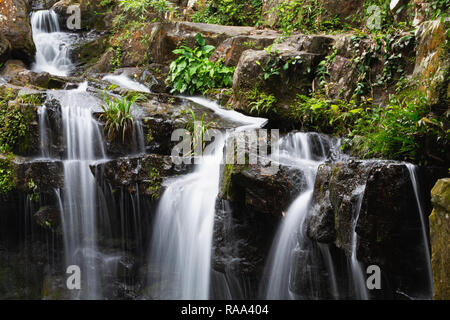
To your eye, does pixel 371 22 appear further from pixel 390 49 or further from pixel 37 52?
pixel 37 52

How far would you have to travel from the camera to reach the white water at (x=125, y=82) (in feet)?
29.2

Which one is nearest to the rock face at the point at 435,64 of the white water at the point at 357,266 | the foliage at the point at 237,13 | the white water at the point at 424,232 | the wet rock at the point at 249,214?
the white water at the point at 424,232

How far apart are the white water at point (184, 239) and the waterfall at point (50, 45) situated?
6.60m

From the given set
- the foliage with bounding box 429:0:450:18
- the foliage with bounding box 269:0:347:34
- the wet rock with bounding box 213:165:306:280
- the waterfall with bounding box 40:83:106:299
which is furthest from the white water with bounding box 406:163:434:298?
the foliage with bounding box 269:0:347:34

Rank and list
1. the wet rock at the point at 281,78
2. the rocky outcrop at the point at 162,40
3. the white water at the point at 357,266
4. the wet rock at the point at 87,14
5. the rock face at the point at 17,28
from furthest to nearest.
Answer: the wet rock at the point at 87,14 → the rocky outcrop at the point at 162,40 → the rock face at the point at 17,28 → the wet rock at the point at 281,78 → the white water at the point at 357,266

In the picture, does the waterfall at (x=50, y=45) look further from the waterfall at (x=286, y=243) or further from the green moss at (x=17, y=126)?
the waterfall at (x=286, y=243)

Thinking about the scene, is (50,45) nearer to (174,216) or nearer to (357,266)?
(174,216)

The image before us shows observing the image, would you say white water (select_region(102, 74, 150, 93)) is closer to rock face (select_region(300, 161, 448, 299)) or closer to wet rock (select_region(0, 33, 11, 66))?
wet rock (select_region(0, 33, 11, 66))

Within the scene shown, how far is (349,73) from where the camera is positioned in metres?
6.62

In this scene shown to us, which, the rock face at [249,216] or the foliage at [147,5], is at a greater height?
the foliage at [147,5]

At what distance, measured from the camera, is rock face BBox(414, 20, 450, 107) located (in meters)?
4.16

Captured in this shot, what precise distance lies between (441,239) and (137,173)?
13.5 feet

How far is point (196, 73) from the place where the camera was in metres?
8.72

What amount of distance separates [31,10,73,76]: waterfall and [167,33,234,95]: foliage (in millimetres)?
3532
